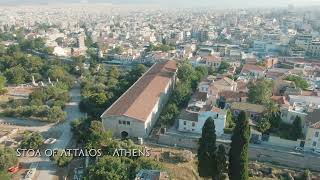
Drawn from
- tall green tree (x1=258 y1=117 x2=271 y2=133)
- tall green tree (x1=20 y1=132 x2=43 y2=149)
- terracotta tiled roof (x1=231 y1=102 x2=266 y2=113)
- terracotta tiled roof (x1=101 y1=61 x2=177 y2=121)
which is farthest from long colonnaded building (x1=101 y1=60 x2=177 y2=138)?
tall green tree (x1=258 y1=117 x2=271 y2=133)

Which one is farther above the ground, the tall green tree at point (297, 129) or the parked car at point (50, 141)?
the tall green tree at point (297, 129)

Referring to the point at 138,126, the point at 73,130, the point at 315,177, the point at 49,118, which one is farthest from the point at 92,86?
the point at 315,177

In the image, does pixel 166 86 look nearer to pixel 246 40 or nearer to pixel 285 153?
pixel 285 153

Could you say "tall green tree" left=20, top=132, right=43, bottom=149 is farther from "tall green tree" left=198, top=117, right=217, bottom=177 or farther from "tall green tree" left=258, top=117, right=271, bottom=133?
"tall green tree" left=258, top=117, right=271, bottom=133

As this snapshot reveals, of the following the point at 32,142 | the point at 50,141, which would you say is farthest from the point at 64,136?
the point at 32,142

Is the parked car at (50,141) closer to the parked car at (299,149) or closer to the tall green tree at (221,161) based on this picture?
the tall green tree at (221,161)

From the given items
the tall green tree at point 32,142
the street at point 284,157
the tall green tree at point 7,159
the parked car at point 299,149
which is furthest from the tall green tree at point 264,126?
the tall green tree at point 7,159

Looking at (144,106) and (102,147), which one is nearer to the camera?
(102,147)
